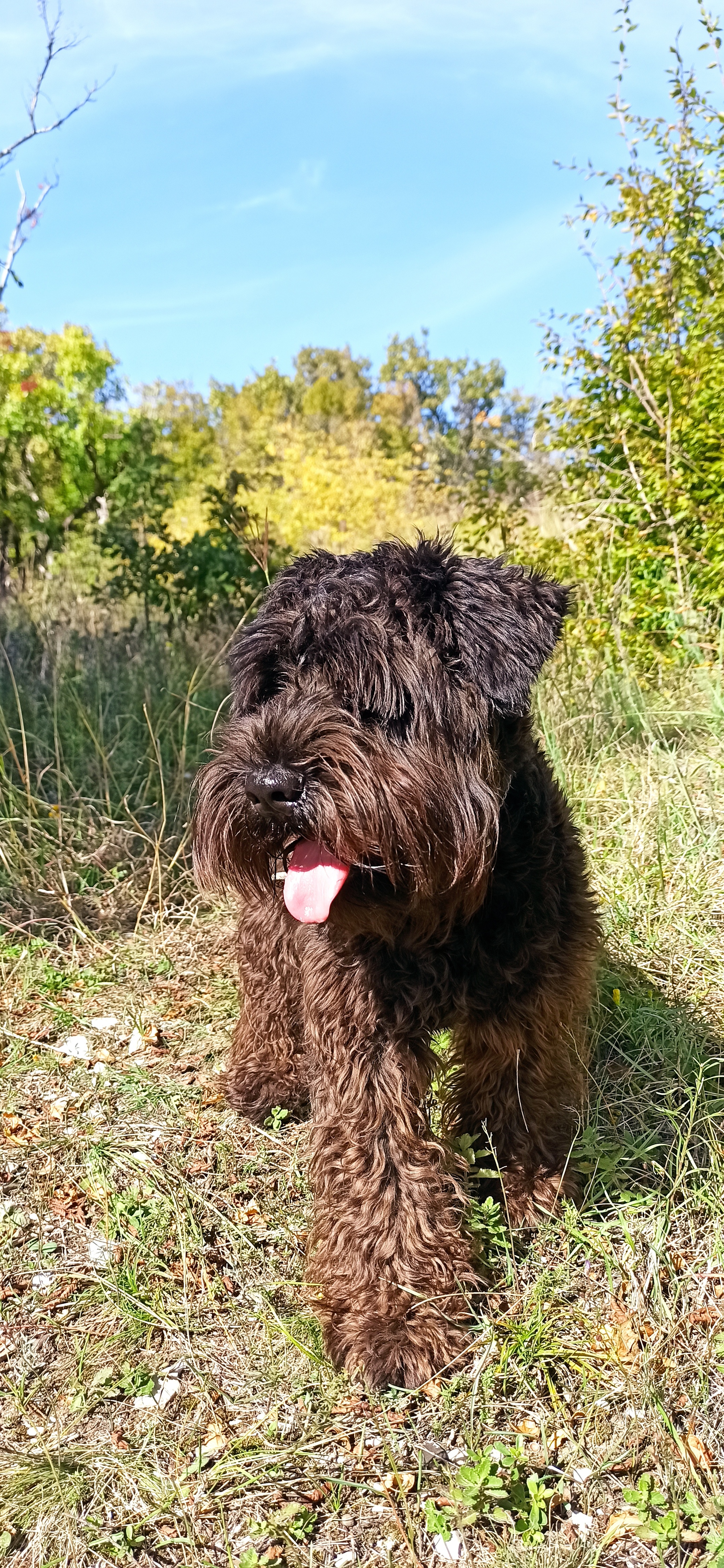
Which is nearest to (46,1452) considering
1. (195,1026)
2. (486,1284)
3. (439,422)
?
(486,1284)

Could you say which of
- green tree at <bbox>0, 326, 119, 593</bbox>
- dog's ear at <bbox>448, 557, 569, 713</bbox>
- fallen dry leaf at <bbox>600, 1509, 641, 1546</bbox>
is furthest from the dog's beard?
green tree at <bbox>0, 326, 119, 593</bbox>

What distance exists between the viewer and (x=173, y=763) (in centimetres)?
582

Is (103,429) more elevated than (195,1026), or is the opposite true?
(103,429)

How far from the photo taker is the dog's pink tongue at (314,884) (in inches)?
88.5

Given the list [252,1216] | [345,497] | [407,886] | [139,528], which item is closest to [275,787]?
[407,886]

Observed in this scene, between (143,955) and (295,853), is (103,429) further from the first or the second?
(295,853)

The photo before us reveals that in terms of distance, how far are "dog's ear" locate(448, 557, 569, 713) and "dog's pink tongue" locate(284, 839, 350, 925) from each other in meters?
0.51

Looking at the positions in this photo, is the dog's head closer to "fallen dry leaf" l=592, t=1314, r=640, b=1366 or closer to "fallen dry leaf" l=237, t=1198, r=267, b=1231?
"fallen dry leaf" l=592, t=1314, r=640, b=1366

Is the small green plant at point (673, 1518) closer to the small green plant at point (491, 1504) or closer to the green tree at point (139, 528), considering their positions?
Answer: the small green plant at point (491, 1504)

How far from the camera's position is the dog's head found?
223cm

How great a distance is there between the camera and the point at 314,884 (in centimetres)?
227

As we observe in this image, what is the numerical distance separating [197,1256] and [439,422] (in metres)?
19.2

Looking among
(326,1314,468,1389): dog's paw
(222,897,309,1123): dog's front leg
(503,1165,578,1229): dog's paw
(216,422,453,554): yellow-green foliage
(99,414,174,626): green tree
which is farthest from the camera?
(216,422,453,554): yellow-green foliage

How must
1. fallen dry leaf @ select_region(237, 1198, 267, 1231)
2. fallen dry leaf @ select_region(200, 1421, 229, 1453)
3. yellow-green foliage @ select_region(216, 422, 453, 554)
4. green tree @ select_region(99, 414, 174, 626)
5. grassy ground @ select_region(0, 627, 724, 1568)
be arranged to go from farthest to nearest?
yellow-green foliage @ select_region(216, 422, 453, 554) → green tree @ select_region(99, 414, 174, 626) → fallen dry leaf @ select_region(237, 1198, 267, 1231) → fallen dry leaf @ select_region(200, 1421, 229, 1453) → grassy ground @ select_region(0, 627, 724, 1568)
